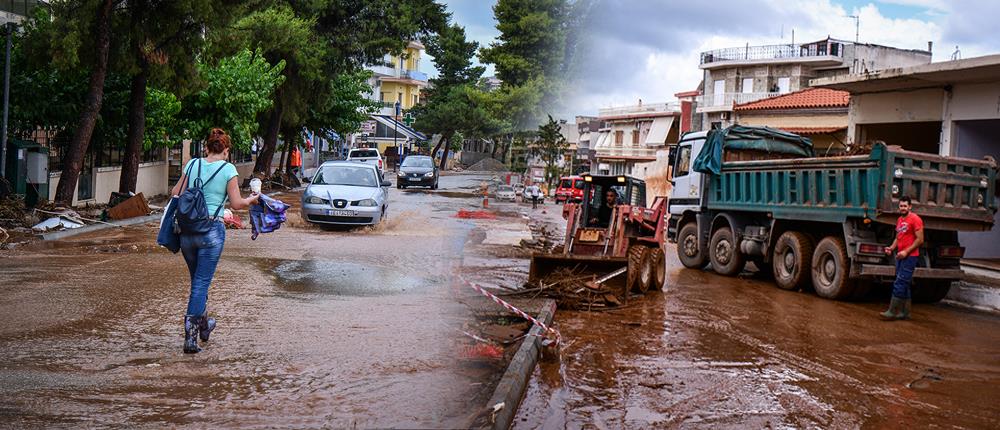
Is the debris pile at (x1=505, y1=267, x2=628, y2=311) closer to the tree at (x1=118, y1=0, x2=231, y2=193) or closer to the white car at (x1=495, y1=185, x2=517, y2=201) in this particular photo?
the tree at (x1=118, y1=0, x2=231, y2=193)

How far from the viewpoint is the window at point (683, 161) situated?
18.5 metres

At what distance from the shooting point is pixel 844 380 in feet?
26.3

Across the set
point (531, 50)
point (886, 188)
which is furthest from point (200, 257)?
point (531, 50)

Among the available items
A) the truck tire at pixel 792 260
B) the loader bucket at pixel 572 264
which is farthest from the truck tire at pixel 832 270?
the loader bucket at pixel 572 264

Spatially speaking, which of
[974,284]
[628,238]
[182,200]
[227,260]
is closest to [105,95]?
[227,260]

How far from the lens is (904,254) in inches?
465

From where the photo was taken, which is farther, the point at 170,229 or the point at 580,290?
the point at 580,290

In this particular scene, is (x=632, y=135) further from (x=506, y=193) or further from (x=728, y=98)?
(x=506, y=193)

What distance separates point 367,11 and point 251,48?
30.1 feet

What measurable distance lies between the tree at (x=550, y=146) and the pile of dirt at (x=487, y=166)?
23427 millimetres

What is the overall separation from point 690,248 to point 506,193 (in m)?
25.2

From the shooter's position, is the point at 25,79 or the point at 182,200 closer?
the point at 182,200

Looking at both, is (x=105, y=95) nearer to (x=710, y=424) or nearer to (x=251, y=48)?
(x=251, y=48)

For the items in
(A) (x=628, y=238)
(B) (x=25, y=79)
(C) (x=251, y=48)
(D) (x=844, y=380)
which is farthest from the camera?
(C) (x=251, y=48)
